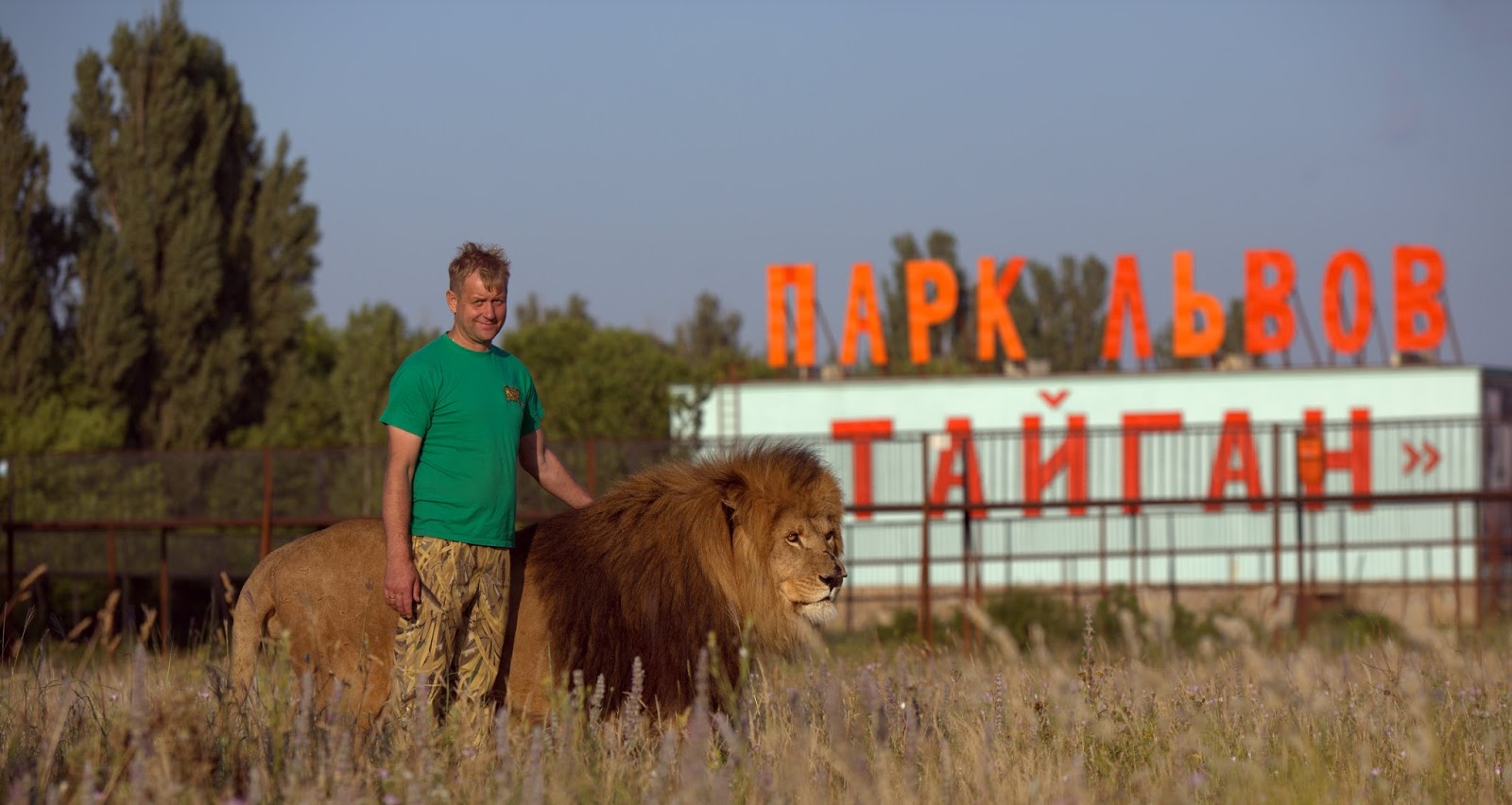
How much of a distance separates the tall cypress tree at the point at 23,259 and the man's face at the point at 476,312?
3327 centimetres

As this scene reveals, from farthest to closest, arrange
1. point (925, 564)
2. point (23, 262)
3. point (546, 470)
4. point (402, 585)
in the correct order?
point (23, 262)
point (925, 564)
point (546, 470)
point (402, 585)

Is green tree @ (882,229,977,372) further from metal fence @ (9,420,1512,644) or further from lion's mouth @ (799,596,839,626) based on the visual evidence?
lion's mouth @ (799,596,839,626)

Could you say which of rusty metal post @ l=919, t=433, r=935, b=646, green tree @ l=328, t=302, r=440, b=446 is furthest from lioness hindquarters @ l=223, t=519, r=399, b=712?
green tree @ l=328, t=302, r=440, b=446

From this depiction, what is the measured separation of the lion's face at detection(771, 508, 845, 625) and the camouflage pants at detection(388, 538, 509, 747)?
110 cm

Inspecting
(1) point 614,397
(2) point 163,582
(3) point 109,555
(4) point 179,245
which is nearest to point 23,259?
(4) point 179,245

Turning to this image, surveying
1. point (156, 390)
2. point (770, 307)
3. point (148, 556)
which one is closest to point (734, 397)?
point (770, 307)

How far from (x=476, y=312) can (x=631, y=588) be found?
1.26 meters

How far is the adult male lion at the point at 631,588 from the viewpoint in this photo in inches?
231

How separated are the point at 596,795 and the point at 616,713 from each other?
1.07m

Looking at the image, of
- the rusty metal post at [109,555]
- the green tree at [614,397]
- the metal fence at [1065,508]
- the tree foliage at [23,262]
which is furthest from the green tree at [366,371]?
the rusty metal post at [109,555]

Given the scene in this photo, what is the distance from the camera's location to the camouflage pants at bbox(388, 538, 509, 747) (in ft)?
18.1

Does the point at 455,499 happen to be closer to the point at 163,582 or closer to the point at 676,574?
the point at 676,574

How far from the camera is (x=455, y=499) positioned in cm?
564

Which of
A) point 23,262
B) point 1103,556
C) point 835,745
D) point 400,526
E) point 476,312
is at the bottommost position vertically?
point 1103,556
